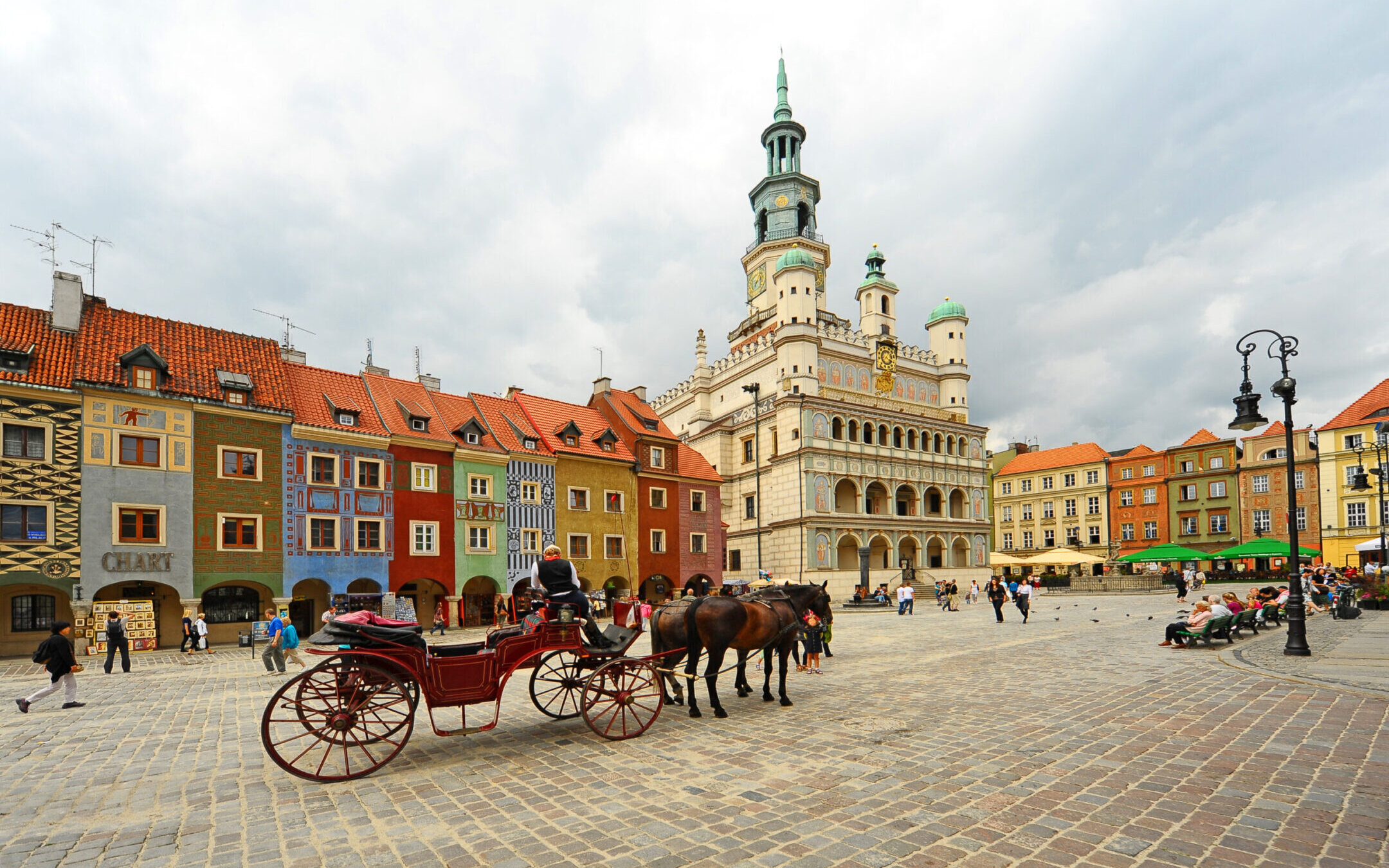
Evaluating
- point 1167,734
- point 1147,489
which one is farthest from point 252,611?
point 1147,489

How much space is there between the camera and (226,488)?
25.0 m

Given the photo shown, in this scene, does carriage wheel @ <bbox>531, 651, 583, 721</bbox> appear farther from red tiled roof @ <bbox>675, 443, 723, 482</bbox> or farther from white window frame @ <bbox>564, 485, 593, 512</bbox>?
red tiled roof @ <bbox>675, 443, 723, 482</bbox>

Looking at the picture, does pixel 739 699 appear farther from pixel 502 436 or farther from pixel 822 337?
pixel 822 337

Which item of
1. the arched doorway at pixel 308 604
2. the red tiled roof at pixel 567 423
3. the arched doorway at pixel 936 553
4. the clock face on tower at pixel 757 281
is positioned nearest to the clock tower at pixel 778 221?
the clock face on tower at pixel 757 281

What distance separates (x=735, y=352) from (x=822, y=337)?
7.46m

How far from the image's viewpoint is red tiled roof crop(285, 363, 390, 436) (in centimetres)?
2784

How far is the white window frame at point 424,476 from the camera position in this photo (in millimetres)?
29609

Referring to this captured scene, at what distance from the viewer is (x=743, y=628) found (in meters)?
9.90

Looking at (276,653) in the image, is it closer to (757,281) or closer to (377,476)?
(377,476)

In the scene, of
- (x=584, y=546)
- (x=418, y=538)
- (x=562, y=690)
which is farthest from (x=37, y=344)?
(x=562, y=690)

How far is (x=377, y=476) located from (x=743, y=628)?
75.9ft

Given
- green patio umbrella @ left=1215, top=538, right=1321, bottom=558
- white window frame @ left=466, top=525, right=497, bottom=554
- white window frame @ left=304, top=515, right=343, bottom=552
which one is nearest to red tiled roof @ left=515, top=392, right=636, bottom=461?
white window frame @ left=466, top=525, right=497, bottom=554

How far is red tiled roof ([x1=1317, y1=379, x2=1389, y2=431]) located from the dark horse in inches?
2455

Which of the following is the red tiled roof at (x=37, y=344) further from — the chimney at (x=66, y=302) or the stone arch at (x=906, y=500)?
the stone arch at (x=906, y=500)
